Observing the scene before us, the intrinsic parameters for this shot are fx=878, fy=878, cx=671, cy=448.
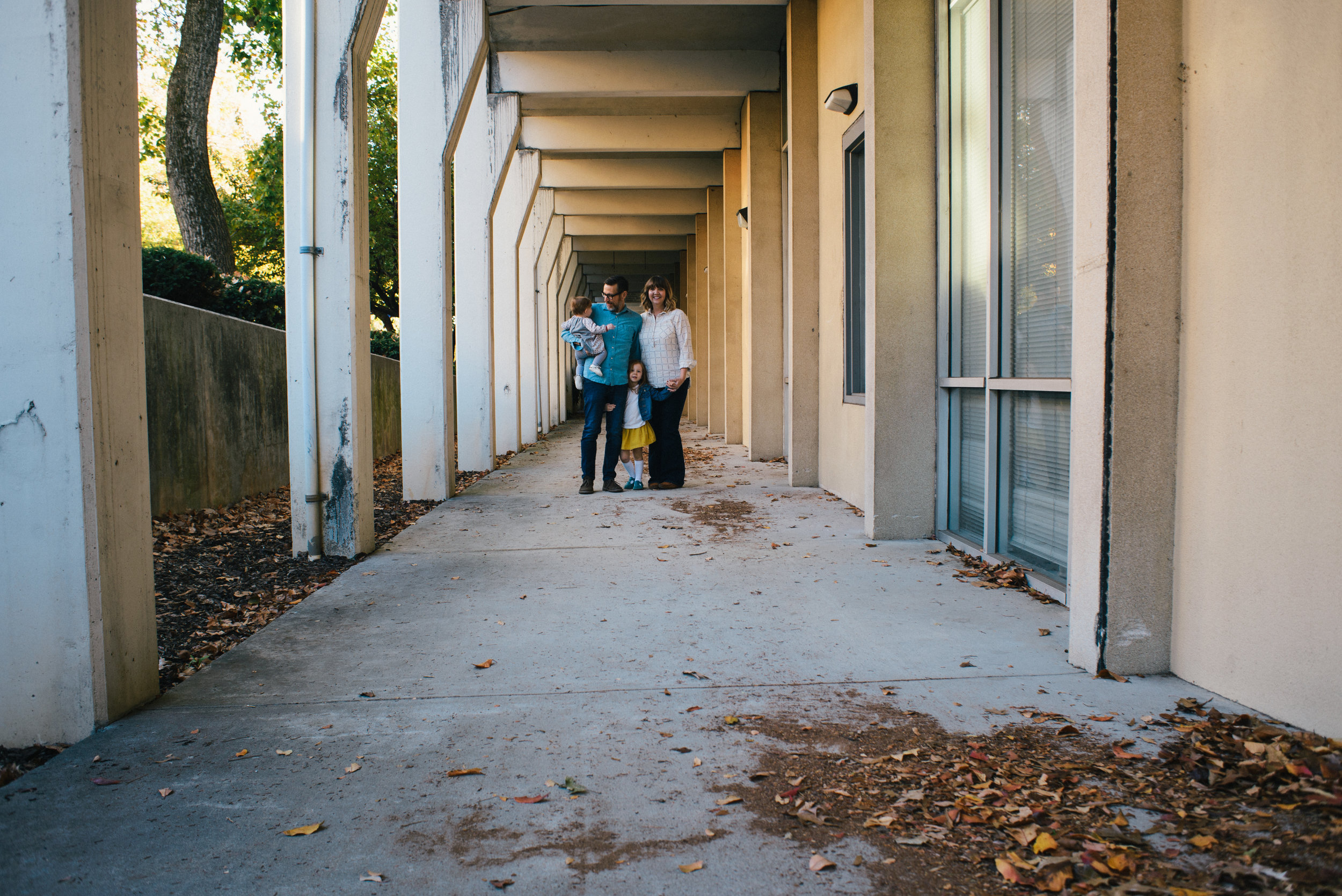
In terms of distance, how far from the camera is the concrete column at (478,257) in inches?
411

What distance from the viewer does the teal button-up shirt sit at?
831 cm

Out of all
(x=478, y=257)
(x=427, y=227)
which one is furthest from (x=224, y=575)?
(x=478, y=257)

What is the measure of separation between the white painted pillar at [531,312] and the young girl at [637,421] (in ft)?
21.7

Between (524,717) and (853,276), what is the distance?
19.0 feet

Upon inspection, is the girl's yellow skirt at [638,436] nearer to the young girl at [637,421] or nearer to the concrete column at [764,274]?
the young girl at [637,421]

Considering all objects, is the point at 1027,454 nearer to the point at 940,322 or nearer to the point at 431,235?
the point at 940,322

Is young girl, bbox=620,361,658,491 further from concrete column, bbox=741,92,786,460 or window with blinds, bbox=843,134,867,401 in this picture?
concrete column, bbox=741,92,786,460

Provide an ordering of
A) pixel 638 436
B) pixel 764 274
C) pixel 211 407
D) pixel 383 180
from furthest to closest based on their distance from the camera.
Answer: pixel 383 180, pixel 764 274, pixel 638 436, pixel 211 407

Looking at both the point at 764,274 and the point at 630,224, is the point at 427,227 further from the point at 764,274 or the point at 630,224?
the point at 630,224

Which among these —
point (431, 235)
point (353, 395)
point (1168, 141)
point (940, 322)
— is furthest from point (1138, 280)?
point (431, 235)

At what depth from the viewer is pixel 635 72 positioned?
11.4 m

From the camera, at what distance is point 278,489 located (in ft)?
29.8

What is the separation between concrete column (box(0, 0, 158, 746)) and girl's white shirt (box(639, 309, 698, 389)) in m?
5.70

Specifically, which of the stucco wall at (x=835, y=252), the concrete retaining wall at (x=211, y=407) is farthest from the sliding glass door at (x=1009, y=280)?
the concrete retaining wall at (x=211, y=407)
